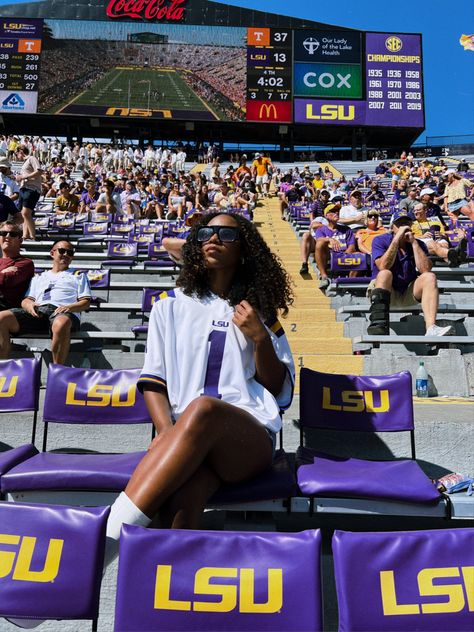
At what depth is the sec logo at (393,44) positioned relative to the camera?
25.6 metres

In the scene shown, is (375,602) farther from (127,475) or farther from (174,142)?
(174,142)

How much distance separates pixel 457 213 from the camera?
389 inches

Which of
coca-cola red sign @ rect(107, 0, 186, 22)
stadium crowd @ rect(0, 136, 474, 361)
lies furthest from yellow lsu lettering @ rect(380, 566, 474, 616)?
coca-cola red sign @ rect(107, 0, 186, 22)

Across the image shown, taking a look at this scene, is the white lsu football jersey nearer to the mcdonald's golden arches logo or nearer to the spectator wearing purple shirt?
the spectator wearing purple shirt

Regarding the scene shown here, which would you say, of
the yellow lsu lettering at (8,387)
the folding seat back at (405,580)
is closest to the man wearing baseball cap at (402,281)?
the yellow lsu lettering at (8,387)

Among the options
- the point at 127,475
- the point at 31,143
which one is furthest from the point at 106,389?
the point at 31,143

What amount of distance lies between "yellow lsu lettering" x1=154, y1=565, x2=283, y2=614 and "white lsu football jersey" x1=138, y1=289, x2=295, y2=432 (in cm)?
72

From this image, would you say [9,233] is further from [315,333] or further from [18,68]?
[18,68]

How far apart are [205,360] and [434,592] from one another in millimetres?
1154

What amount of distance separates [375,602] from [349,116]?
85.9ft

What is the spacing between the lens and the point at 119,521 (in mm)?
1635

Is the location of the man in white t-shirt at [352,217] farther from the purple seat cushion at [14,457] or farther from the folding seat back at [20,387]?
the purple seat cushion at [14,457]

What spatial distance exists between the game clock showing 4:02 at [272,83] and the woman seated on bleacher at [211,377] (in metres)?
24.0

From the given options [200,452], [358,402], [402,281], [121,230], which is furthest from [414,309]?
[121,230]
